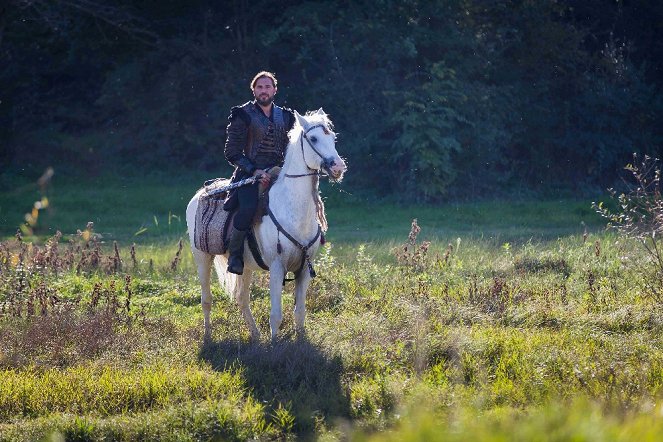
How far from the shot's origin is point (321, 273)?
38.4 feet

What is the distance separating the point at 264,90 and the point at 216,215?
4.41 feet

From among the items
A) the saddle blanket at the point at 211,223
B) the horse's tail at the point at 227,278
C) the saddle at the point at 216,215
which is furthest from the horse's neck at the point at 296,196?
the horse's tail at the point at 227,278

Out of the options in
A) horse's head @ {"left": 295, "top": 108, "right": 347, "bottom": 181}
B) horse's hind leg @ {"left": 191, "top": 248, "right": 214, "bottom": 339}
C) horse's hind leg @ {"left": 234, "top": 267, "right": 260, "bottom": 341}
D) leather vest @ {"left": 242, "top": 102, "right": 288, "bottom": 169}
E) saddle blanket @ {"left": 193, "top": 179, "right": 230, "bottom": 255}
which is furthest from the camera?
horse's hind leg @ {"left": 191, "top": 248, "right": 214, "bottom": 339}

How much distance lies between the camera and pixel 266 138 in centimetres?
912

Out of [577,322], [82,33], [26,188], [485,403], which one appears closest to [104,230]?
[26,188]

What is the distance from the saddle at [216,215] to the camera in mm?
8914

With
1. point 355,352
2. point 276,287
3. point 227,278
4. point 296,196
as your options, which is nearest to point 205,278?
point 227,278

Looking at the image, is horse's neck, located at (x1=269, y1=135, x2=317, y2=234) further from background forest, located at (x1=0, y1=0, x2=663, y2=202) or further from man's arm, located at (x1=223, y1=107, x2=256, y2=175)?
background forest, located at (x1=0, y1=0, x2=663, y2=202)

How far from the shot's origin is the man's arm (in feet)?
29.5

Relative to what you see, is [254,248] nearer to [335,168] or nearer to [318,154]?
[318,154]

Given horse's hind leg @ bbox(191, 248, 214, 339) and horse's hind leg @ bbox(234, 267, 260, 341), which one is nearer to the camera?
horse's hind leg @ bbox(234, 267, 260, 341)

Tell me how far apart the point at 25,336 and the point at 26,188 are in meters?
17.6

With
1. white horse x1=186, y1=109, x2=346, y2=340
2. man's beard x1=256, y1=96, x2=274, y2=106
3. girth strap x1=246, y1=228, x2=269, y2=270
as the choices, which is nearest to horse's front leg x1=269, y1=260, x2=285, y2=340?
white horse x1=186, y1=109, x2=346, y2=340

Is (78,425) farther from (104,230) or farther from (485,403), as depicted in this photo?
(104,230)
